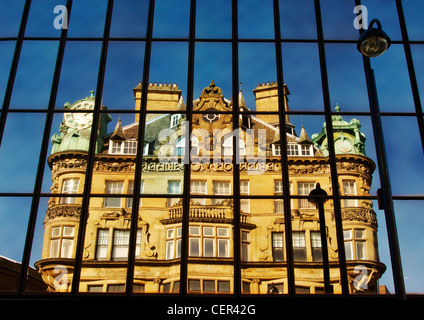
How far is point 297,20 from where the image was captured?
53.5ft

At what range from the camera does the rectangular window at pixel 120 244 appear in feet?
44.4

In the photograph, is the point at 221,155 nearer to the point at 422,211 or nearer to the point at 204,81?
the point at 204,81

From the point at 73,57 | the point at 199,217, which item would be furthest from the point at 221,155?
the point at 73,57

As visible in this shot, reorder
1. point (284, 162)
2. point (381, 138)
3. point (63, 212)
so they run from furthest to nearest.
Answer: point (284, 162) → point (63, 212) → point (381, 138)

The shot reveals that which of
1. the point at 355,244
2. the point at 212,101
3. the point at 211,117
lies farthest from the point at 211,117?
the point at 355,244

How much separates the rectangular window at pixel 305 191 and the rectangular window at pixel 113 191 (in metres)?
4.93

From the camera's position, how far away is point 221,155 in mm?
14938

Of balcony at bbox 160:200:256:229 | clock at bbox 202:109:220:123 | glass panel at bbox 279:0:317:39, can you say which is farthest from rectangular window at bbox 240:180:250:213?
glass panel at bbox 279:0:317:39

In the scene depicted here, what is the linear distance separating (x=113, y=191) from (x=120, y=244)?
153 centimetres

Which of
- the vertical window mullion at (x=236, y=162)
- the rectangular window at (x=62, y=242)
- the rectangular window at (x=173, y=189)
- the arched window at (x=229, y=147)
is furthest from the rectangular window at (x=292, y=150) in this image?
the rectangular window at (x=62, y=242)

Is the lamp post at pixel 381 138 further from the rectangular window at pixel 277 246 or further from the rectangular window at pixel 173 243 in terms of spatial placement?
the rectangular window at pixel 173 243

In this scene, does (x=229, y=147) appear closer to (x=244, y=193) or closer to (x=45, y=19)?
(x=244, y=193)

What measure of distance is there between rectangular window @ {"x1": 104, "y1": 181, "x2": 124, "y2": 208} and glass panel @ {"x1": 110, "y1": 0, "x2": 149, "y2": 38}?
4.97 m
